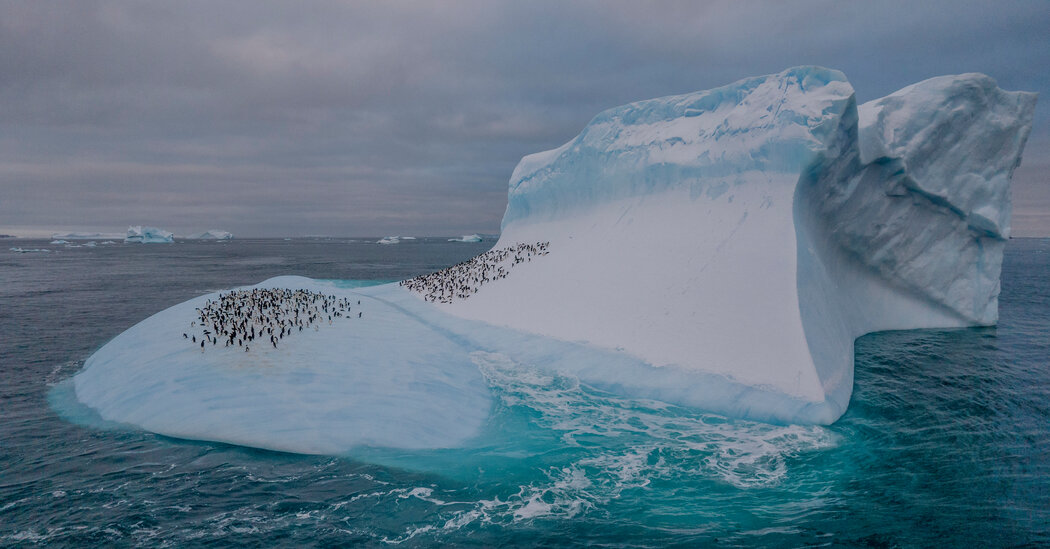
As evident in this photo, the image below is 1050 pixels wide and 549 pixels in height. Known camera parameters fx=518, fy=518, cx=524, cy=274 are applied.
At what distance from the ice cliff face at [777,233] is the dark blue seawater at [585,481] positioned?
197 cm

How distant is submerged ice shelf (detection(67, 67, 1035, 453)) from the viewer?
12828mm

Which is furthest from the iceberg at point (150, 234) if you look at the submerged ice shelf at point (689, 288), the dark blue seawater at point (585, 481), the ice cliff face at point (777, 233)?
the dark blue seawater at point (585, 481)

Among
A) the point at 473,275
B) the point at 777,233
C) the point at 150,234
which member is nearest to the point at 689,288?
the point at 777,233

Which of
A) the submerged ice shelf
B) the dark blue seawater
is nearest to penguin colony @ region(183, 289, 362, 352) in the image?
the submerged ice shelf

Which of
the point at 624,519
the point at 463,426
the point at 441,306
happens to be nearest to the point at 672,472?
the point at 624,519

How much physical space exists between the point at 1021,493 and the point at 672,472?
20.0 feet

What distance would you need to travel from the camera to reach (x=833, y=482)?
9.67 m

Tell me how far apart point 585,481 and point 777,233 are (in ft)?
38.9

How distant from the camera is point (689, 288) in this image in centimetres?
1775

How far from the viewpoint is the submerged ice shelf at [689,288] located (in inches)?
505

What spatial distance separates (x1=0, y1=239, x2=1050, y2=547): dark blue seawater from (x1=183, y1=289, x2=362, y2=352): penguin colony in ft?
13.5

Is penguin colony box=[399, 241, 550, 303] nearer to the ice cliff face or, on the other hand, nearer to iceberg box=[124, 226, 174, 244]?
the ice cliff face

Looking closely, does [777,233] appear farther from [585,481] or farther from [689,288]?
[585,481]

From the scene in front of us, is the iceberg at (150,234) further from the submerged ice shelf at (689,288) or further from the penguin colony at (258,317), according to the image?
the penguin colony at (258,317)
